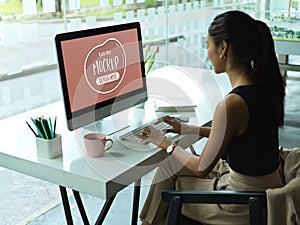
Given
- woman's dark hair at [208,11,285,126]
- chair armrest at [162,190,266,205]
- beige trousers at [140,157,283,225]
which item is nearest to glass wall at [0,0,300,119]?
beige trousers at [140,157,283,225]

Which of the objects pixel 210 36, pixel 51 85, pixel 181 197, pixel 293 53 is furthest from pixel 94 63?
pixel 293 53

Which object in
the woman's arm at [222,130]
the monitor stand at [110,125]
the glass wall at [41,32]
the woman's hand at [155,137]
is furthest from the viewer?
the glass wall at [41,32]

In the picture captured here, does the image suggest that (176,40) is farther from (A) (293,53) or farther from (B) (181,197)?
(B) (181,197)

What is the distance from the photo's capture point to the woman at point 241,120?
5.29 feet

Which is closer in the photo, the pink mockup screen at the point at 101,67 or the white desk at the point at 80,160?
the white desk at the point at 80,160

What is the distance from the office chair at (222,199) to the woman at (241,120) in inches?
6.1

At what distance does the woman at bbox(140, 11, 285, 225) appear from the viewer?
161cm

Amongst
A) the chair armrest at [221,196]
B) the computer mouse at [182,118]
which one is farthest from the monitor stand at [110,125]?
the chair armrest at [221,196]

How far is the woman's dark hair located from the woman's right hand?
0.39 m

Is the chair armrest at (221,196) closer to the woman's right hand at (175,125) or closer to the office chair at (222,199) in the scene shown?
the office chair at (222,199)

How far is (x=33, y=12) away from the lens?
A: 274 cm

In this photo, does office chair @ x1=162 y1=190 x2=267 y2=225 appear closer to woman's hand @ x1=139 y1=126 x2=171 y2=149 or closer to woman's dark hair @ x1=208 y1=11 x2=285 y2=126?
woman's hand @ x1=139 y1=126 x2=171 y2=149

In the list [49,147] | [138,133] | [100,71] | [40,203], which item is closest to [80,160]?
[49,147]

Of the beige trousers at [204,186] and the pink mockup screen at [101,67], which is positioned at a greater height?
the pink mockup screen at [101,67]
